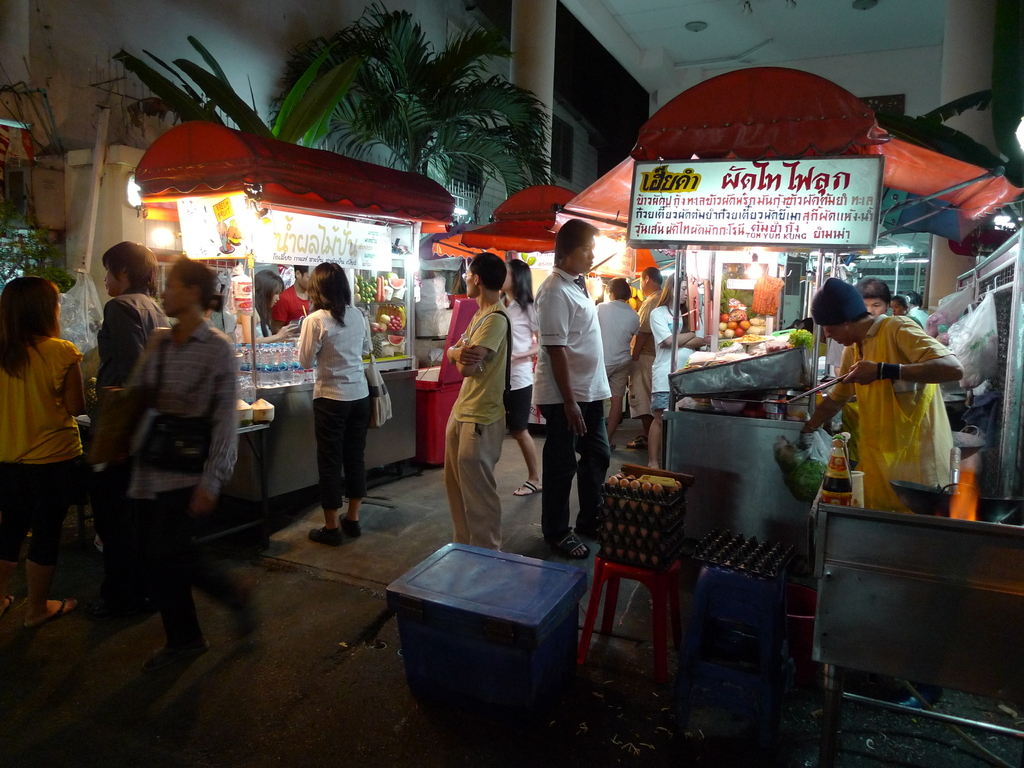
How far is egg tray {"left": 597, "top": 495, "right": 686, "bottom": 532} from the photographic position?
3.16 metres

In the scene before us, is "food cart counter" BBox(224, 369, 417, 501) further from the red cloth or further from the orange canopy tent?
the orange canopy tent

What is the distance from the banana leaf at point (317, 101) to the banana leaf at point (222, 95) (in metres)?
0.34

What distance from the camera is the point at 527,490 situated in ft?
20.1

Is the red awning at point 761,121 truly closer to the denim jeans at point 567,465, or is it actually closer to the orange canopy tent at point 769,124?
the orange canopy tent at point 769,124

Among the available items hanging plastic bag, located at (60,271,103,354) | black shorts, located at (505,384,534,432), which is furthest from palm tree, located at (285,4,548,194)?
black shorts, located at (505,384,534,432)

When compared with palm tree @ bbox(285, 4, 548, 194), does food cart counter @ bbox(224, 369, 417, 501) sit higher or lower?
lower

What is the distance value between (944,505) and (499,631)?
67.3 inches

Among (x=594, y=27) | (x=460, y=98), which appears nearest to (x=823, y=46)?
(x=594, y=27)

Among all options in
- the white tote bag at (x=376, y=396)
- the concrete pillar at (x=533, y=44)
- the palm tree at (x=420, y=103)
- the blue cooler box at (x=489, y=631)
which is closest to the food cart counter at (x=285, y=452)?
the white tote bag at (x=376, y=396)

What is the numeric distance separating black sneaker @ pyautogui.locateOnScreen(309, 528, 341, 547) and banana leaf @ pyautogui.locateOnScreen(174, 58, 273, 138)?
4.07 m

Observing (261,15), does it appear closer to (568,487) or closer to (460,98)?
(460,98)

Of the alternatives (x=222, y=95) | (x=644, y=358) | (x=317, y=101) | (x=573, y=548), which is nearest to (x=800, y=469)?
(x=573, y=548)

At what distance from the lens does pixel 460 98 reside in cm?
897

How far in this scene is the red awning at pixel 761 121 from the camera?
3709 mm
